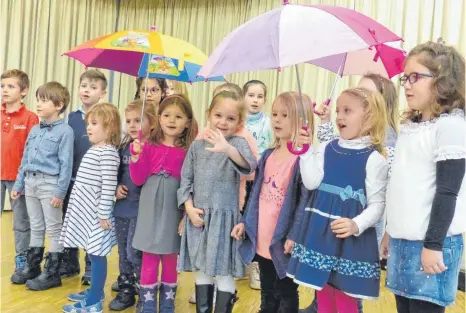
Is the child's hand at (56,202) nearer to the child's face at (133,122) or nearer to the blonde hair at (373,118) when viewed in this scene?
the child's face at (133,122)

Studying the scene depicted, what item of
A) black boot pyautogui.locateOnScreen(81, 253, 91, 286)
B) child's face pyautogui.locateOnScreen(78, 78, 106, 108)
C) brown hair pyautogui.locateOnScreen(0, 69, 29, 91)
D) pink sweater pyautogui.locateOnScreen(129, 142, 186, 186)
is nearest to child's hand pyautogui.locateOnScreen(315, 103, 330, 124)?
pink sweater pyautogui.locateOnScreen(129, 142, 186, 186)

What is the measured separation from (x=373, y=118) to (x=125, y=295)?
1.71 m

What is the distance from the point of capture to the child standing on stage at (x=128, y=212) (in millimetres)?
2525

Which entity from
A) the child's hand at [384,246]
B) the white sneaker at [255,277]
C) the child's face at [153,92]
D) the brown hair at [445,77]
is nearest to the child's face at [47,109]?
the child's face at [153,92]

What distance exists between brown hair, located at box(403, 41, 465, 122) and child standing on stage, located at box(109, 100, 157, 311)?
1.44 m

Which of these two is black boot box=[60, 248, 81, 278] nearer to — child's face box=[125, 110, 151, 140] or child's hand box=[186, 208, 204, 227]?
child's face box=[125, 110, 151, 140]

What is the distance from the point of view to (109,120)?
2.56 meters

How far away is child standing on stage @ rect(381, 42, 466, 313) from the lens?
1399mm

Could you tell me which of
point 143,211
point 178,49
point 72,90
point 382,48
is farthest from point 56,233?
point 72,90

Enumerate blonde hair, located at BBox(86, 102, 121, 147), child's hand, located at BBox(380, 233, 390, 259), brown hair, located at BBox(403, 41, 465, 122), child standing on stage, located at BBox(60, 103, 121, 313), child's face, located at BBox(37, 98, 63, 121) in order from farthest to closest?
1. child's face, located at BBox(37, 98, 63, 121)
2. blonde hair, located at BBox(86, 102, 121, 147)
3. child standing on stage, located at BBox(60, 103, 121, 313)
4. child's hand, located at BBox(380, 233, 390, 259)
5. brown hair, located at BBox(403, 41, 465, 122)

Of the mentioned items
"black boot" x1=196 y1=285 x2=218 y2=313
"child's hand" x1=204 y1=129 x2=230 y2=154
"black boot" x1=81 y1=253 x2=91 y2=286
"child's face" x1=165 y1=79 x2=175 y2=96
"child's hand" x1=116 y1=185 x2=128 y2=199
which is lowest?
"black boot" x1=81 y1=253 x2=91 y2=286

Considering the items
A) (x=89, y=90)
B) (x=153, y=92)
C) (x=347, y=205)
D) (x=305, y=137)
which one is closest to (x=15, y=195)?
(x=89, y=90)

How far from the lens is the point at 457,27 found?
4.27 m

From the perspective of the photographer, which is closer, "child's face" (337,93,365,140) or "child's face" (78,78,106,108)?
"child's face" (337,93,365,140)
